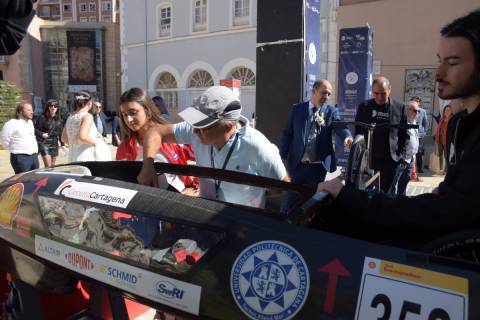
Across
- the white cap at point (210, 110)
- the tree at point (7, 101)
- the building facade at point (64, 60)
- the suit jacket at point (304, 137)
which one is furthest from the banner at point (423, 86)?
the building facade at point (64, 60)

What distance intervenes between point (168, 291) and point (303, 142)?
2952mm

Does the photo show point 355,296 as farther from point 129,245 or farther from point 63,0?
point 63,0

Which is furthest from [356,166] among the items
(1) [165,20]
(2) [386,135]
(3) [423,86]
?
(1) [165,20]

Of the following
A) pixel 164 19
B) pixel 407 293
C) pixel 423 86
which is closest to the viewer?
pixel 407 293

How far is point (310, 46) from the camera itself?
5.62 metres

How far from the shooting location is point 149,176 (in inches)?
92.7

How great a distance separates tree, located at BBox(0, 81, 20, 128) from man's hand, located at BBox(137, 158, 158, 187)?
13.6 metres

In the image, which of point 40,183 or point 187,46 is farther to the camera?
point 187,46

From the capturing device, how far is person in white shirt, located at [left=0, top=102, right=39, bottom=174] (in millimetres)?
5695

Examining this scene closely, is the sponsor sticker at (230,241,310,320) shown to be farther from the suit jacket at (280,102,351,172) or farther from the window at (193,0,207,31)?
the window at (193,0,207,31)

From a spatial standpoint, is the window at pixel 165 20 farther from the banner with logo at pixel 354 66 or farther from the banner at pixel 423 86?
the banner with logo at pixel 354 66

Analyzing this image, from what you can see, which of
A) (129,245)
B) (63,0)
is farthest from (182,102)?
(63,0)

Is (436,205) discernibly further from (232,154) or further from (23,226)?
(23,226)

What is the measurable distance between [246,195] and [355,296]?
4.32 feet
